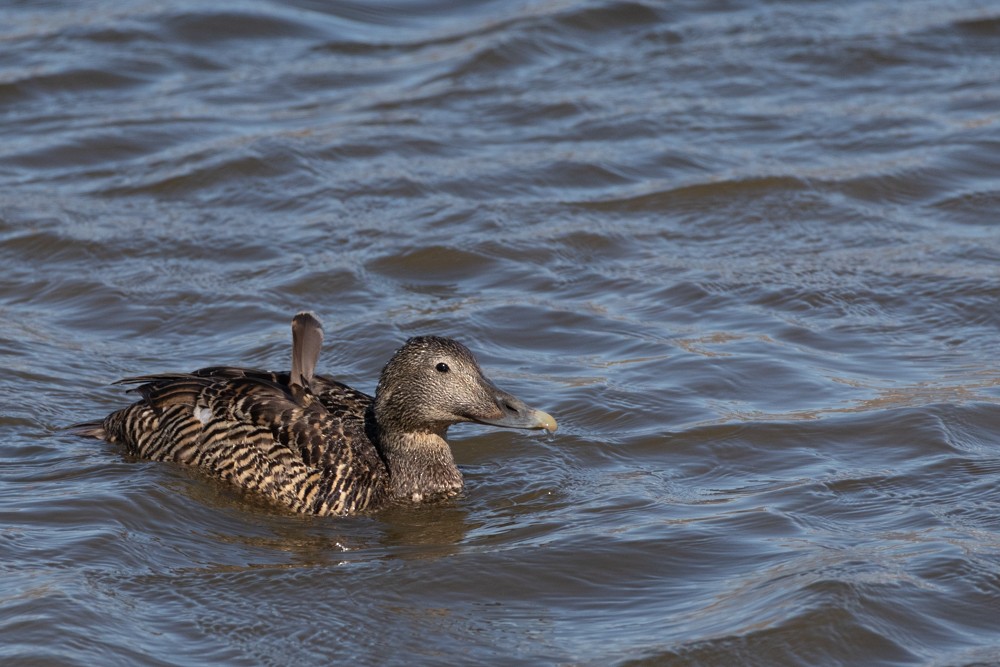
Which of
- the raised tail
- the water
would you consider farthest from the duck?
the raised tail

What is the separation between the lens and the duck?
7.99 metres

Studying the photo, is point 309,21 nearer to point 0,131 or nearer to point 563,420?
point 0,131

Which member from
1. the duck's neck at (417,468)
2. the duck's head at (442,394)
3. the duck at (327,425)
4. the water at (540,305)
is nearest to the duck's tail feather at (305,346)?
the duck at (327,425)

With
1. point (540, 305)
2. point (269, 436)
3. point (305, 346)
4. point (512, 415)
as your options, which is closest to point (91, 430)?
point (269, 436)

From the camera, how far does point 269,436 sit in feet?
26.6

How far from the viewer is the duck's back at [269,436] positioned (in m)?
8.03

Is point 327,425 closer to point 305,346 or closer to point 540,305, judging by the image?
point 305,346

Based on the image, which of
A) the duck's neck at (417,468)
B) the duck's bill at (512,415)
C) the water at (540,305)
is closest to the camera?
the water at (540,305)

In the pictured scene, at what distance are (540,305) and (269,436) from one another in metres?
3.13

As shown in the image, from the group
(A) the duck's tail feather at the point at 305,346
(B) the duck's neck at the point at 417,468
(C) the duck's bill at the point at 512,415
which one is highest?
(A) the duck's tail feather at the point at 305,346

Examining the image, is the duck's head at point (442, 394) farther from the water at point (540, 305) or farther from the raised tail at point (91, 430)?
the raised tail at point (91, 430)

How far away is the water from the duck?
0.14m

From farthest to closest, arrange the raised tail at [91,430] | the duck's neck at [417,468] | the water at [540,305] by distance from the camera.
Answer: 1. the raised tail at [91,430]
2. the duck's neck at [417,468]
3. the water at [540,305]

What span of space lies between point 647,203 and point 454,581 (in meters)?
6.02
